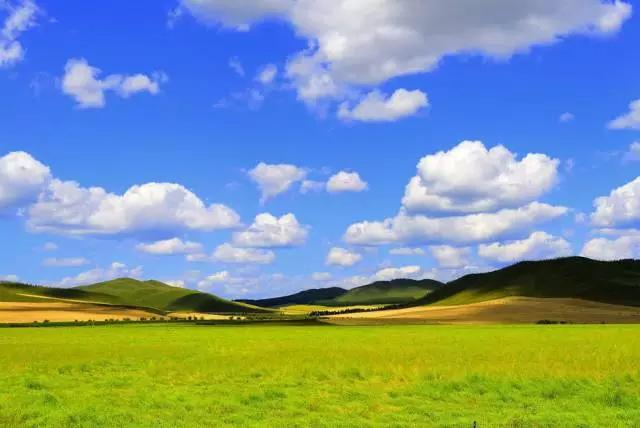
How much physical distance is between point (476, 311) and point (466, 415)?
16581cm

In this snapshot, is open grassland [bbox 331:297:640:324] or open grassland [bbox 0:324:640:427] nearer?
open grassland [bbox 0:324:640:427]

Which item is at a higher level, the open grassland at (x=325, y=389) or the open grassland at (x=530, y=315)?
the open grassland at (x=530, y=315)

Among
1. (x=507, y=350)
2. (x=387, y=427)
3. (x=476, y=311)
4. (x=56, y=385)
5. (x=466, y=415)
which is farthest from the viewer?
(x=476, y=311)

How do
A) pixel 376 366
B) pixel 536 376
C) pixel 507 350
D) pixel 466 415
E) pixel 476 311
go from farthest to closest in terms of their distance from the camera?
pixel 476 311 < pixel 507 350 < pixel 376 366 < pixel 536 376 < pixel 466 415

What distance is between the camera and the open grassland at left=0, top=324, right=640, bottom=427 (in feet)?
92.7

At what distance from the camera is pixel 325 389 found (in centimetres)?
3669

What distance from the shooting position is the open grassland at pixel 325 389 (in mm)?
28266

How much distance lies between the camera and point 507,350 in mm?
66250

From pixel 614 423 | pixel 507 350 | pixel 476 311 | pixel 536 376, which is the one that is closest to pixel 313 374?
pixel 536 376

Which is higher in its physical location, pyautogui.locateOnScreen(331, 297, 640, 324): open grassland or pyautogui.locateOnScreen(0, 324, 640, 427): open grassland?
pyautogui.locateOnScreen(331, 297, 640, 324): open grassland

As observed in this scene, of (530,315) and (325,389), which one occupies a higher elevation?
(530,315)

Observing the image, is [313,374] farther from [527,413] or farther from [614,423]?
[614,423]

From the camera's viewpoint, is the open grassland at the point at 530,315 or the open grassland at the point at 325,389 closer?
the open grassland at the point at 325,389

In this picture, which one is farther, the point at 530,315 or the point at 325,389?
the point at 530,315
